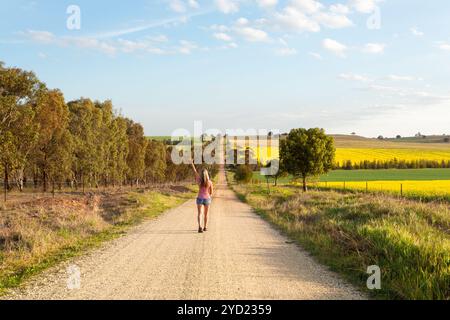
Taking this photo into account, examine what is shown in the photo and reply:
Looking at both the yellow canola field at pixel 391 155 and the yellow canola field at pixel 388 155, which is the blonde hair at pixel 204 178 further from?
the yellow canola field at pixel 391 155

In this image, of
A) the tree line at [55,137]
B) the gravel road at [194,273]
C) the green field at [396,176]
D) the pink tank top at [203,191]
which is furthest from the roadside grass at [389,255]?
the green field at [396,176]

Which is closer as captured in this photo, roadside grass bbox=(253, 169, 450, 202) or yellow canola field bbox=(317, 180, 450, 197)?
roadside grass bbox=(253, 169, 450, 202)

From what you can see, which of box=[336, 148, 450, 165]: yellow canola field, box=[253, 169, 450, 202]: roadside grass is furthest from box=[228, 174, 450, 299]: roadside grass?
box=[336, 148, 450, 165]: yellow canola field

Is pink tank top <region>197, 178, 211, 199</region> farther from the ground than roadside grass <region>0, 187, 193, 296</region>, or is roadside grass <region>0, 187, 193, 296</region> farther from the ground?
pink tank top <region>197, 178, 211, 199</region>

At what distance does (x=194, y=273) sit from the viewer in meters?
8.25

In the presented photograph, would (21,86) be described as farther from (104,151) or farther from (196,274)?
(196,274)

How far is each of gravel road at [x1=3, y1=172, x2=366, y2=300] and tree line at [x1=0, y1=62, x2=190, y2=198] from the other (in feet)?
74.7

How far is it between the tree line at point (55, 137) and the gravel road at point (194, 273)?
22781mm

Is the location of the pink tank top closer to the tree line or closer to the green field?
the tree line

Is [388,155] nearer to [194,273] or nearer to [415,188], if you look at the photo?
[415,188]

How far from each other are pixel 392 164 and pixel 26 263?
320ft

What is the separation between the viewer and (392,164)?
96.2m

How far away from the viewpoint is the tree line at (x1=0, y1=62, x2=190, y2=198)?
31859 millimetres
